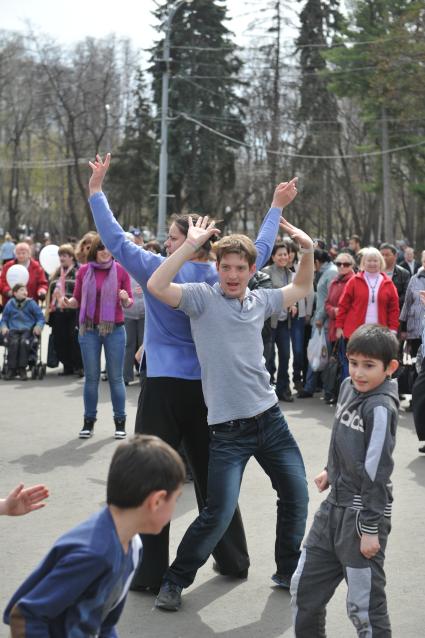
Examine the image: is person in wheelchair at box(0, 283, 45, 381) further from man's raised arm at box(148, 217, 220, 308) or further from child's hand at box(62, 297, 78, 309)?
man's raised arm at box(148, 217, 220, 308)

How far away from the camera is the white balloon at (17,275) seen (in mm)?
14031

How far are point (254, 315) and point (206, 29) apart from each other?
137 feet

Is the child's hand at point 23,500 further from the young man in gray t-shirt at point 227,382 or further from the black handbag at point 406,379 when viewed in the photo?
the black handbag at point 406,379

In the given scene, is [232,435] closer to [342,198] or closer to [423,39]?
[423,39]

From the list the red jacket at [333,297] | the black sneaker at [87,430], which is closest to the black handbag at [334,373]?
the red jacket at [333,297]

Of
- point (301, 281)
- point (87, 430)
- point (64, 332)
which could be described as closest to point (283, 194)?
point (301, 281)

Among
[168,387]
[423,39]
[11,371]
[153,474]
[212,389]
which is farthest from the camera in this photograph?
[423,39]

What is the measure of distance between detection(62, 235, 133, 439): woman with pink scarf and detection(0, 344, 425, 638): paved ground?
306 millimetres

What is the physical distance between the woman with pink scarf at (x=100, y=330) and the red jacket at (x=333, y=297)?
3018mm

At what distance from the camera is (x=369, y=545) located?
3646 mm

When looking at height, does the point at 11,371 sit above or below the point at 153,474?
below

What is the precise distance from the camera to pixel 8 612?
8.55ft

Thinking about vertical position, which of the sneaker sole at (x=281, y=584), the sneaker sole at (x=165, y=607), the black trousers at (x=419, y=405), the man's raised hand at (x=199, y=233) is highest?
the man's raised hand at (x=199, y=233)

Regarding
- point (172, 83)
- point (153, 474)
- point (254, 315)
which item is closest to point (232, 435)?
point (254, 315)
